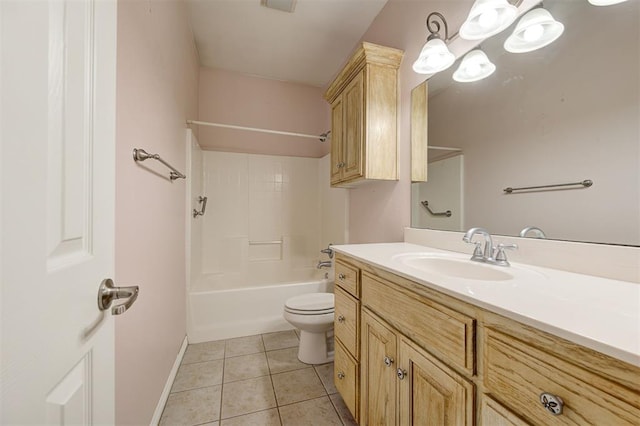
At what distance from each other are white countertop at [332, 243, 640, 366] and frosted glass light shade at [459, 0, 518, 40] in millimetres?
962

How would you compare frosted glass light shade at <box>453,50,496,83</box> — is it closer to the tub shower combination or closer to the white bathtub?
the tub shower combination

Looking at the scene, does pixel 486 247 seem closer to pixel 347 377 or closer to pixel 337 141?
pixel 347 377

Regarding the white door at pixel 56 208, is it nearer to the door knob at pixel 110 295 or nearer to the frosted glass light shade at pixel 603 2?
the door knob at pixel 110 295

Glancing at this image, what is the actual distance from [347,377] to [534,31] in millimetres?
1643

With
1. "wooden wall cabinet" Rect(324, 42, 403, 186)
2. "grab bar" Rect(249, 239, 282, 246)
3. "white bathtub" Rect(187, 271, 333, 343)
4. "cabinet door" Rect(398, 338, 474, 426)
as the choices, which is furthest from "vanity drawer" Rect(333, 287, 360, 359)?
"grab bar" Rect(249, 239, 282, 246)

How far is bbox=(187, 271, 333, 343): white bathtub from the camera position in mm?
2016

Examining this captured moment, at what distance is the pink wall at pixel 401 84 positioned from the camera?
4.72ft

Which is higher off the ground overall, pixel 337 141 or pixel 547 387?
pixel 337 141

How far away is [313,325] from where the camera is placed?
65.1 inches

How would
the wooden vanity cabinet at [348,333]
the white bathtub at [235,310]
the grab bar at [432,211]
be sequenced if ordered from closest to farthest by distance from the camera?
the wooden vanity cabinet at [348,333] < the grab bar at [432,211] < the white bathtub at [235,310]

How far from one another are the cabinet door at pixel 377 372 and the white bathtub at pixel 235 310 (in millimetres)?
1291

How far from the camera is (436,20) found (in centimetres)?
137

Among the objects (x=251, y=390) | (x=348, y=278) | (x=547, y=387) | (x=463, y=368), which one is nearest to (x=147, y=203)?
(x=348, y=278)

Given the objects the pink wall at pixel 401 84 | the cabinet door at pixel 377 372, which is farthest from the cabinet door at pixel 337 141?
the cabinet door at pixel 377 372
